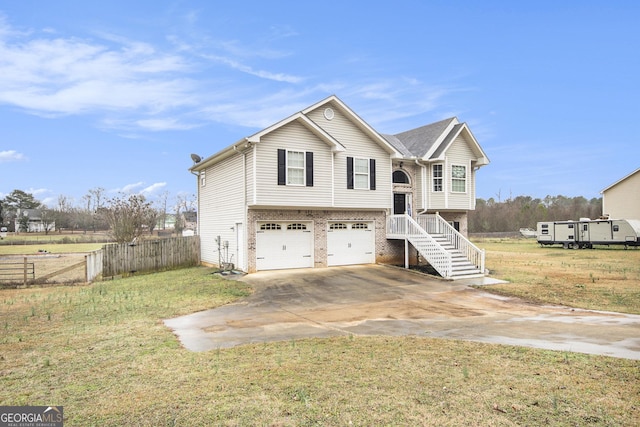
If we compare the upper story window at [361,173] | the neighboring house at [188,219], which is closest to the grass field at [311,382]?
the upper story window at [361,173]

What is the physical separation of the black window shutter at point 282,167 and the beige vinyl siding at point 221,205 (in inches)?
71.8

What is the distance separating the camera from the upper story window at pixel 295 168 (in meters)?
17.4

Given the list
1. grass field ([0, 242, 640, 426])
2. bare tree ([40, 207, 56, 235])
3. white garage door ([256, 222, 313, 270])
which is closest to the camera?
grass field ([0, 242, 640, 426])

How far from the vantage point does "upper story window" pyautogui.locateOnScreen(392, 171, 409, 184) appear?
21.3 meters

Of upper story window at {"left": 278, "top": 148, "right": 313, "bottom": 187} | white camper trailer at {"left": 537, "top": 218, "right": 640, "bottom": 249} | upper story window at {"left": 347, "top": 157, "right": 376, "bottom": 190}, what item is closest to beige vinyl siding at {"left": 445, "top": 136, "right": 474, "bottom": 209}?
upper story window at {"left": 347, "top": 157, "right": 376, "bottom": 190}

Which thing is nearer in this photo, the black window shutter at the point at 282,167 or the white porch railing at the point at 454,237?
the black window shutter at the point at 282,167

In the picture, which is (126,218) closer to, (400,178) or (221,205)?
(221,205)

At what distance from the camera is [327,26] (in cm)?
1805

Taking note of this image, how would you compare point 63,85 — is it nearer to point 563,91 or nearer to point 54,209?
point 563,91

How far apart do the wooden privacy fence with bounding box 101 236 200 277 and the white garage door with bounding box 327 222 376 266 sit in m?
8.38

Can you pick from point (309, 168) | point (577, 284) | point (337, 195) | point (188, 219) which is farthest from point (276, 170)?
point (188, 219)

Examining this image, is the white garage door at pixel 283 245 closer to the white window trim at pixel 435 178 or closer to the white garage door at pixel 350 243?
the white garage door at pixel 350 243

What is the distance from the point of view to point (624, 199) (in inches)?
1638

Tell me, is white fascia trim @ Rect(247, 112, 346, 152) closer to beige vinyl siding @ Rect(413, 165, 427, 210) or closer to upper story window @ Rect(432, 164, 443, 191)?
beige vinyl siding @ Rect(413, 165, 427, 210)
